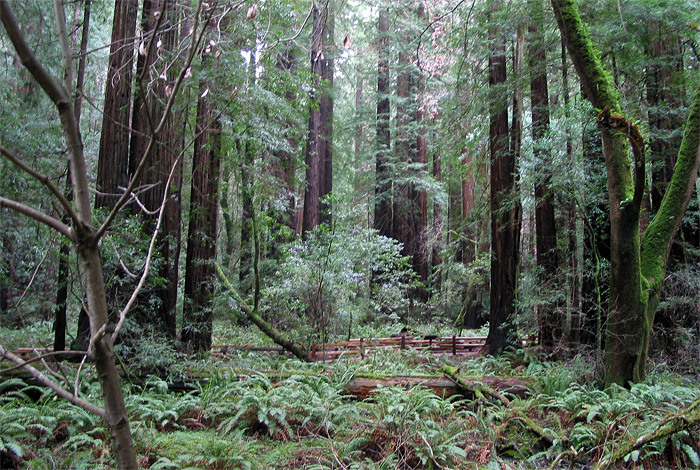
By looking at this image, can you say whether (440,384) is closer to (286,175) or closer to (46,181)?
(46,181)

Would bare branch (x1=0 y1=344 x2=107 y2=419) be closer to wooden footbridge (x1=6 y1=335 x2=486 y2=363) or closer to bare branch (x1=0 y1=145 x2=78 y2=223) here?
bare branch (x1=0 y1=145 x2=78 y2=223)

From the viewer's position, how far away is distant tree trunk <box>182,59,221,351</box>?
930 centimetres

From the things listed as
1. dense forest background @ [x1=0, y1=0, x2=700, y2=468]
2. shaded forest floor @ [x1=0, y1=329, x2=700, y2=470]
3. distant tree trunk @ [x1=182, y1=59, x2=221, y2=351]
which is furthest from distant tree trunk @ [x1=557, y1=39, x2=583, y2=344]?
distant tree trunk @ [x1=182, y1=59, x2=221, y2=351]

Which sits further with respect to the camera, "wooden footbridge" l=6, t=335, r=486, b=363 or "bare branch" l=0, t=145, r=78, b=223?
"wooden footbridge" l=6, t=335, r=486, b=363

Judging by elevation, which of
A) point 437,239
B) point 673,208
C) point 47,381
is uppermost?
point 437,239

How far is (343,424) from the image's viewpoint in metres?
5.34

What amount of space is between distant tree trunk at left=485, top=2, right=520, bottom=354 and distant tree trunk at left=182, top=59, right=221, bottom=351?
19.7ft

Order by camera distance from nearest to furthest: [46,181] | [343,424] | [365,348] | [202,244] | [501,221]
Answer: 1. [46,181]
2. [343,424]
3. [202,244]
4. [501,221]
5. [365,348]

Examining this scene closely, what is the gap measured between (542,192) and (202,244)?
274 inches

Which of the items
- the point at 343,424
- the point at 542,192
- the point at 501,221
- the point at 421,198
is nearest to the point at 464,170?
the point at 501,221

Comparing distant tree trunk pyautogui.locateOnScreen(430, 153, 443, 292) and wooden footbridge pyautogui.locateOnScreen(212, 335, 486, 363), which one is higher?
distant tree trunk pyautogui.locateOnScreen(430, 153, 443, 292)

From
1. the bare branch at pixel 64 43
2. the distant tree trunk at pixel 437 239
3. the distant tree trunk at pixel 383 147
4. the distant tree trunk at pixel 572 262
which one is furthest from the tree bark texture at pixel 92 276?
the distant tree trunk at pixel 383 147

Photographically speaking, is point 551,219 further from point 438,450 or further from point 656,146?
point 438,450

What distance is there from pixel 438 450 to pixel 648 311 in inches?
151
